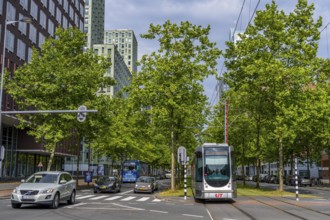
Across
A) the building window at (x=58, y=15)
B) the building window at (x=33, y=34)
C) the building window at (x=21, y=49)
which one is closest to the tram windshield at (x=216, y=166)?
the building window at (x=21, y=49)

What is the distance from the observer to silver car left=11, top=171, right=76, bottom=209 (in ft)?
59.5

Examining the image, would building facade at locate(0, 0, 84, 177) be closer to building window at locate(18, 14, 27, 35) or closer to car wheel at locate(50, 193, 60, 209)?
building window at locate(18, 14, 27, 35)

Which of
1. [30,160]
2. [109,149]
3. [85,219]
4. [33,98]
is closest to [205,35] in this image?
[33,98]

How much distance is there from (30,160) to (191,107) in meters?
34.7

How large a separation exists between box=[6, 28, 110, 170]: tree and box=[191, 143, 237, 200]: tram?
1456 centimetres

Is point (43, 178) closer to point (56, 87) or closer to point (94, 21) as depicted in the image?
point (56, 87)

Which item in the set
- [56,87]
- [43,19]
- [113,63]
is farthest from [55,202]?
[113,63]

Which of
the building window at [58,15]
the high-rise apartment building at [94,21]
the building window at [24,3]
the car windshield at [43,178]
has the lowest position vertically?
the car windshield at [43,178]

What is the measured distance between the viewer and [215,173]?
23.5m

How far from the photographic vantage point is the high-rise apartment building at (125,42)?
18600cm

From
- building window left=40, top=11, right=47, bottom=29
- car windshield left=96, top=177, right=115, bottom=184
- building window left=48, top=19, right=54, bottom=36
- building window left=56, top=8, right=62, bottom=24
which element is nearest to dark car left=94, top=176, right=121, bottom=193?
car windshield left=96, top=177, right=115, bottom=184

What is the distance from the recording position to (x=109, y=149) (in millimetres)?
54188

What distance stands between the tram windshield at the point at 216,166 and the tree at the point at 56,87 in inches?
587

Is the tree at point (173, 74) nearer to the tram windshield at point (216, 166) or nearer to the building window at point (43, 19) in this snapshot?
the tram windshield at point (216, 166)
